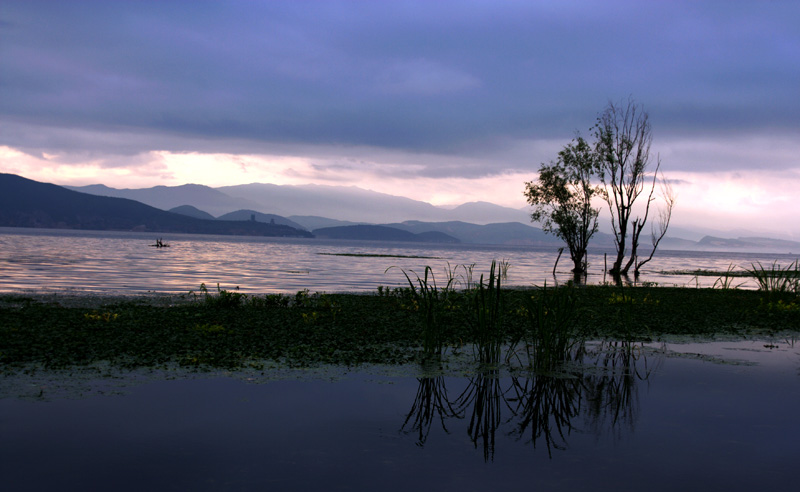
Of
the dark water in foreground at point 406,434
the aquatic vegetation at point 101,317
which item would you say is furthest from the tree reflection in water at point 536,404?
the aquatic vegetation at point 101,317

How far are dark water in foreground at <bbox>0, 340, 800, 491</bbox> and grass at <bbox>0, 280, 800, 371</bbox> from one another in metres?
1.36

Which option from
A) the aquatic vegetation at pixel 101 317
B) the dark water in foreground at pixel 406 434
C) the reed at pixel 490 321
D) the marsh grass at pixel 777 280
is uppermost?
the marsh grass at pixel 777 280

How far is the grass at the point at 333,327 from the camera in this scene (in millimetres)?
10902

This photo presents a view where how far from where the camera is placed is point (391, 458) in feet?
21.4

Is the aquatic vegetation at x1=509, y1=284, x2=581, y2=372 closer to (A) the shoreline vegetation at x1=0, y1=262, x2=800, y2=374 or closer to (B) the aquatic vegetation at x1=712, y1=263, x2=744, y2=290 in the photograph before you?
(A) the shoreline vegetation at x1=0, y1=262, x2=800, y2=374

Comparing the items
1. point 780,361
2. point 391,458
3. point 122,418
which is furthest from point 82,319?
point 780,361

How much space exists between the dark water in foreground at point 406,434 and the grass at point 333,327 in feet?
4.46

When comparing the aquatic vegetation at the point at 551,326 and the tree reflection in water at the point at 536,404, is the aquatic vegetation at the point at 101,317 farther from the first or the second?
the aquatic vegetation at the point at 551,326

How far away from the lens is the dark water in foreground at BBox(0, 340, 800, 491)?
5965 mm

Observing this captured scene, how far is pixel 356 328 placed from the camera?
15.2m

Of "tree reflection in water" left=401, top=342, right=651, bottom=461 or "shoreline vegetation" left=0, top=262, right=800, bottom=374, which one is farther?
"shoreline vegetation" left=0, top=262, right=800, bottom=374

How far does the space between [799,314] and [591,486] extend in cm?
1830

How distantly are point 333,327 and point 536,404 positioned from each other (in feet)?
24.6

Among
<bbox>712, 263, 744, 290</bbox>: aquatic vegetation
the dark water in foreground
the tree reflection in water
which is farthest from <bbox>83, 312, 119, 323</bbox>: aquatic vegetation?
<bbox>712, 263, 744, 290</bbox>: aquatic vegetation
